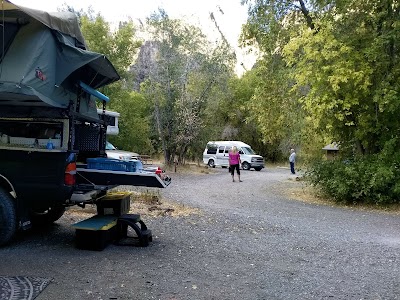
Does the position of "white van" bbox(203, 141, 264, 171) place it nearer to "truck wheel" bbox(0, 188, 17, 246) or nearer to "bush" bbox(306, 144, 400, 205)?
"bush" bbox(306, 144, 400, 205)

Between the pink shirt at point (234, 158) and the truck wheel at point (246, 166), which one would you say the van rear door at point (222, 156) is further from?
the pink shirt at point (234, 158)

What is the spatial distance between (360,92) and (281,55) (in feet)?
15.1

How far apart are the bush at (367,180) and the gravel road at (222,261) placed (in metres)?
2.91

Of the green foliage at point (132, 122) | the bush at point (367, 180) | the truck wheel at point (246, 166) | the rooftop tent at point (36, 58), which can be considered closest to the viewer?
the rooftop tent at point (36, 58)

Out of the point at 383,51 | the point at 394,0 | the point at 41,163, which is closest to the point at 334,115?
the point at 383,51

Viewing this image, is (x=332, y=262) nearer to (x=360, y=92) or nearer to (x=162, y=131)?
(x=360, y=92)

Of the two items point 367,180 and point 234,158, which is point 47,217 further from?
point 234,158

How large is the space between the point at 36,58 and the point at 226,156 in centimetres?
2756

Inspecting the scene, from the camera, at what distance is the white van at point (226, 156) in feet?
108

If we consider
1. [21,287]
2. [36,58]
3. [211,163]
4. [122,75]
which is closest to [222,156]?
[211,163]

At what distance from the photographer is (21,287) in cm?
458

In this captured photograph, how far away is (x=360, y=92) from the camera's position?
1298 centimetres

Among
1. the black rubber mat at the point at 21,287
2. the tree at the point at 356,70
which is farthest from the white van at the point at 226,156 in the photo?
the black rubber mat at the point at 21,287

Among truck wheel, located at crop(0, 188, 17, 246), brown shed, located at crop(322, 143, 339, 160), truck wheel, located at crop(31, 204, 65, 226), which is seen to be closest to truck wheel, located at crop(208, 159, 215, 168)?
brown shed, located at crop(322, 143, 339, 160)
